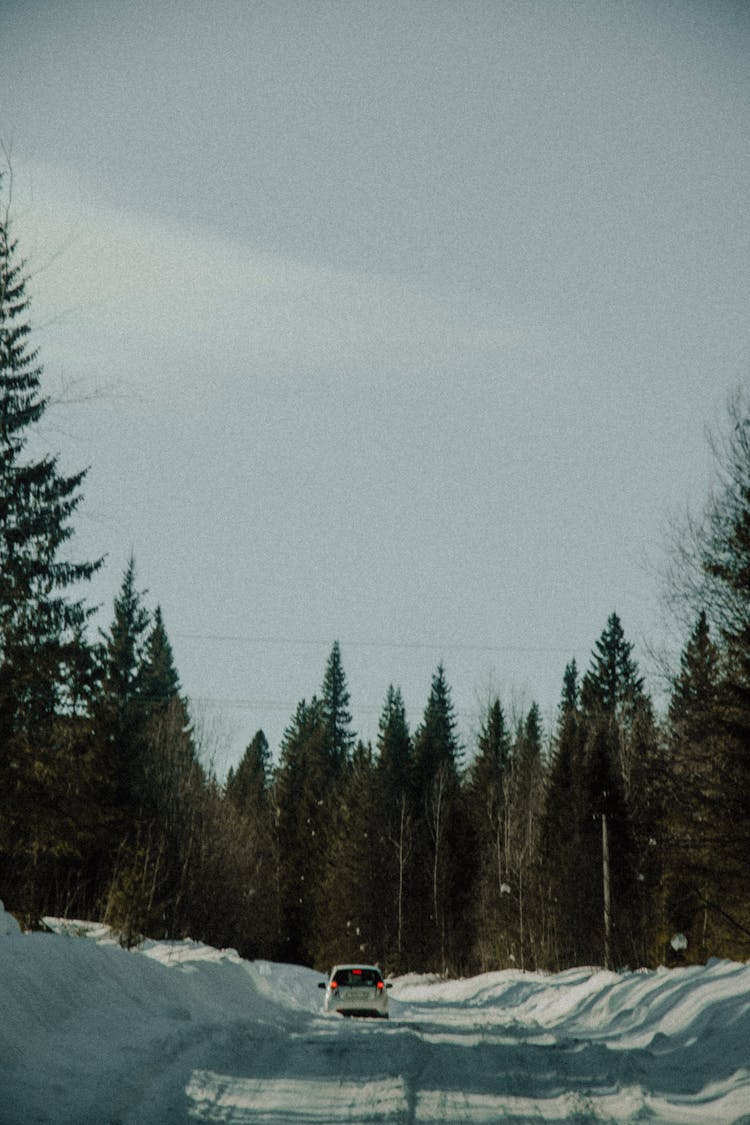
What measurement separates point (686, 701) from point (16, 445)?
655 inches

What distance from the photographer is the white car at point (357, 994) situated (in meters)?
23.2

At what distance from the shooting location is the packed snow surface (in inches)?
344

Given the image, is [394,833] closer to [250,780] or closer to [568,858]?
[568,858]

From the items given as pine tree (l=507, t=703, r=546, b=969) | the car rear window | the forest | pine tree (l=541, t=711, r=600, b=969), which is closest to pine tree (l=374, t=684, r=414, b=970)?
the forest

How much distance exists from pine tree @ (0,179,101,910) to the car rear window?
760 cm

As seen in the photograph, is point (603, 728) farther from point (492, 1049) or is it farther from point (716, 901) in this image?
point (492, 1049)

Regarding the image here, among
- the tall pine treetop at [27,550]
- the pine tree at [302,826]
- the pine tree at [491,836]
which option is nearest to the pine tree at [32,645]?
the tall pine treetop at [27,550]

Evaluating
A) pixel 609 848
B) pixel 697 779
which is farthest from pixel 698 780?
pixel 609 848

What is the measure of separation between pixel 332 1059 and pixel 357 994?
12.1 metres

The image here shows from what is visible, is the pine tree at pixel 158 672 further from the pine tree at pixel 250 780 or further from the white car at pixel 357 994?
the white car at pixel 357 994

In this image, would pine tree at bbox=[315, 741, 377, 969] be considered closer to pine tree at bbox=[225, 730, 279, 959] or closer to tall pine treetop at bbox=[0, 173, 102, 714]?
pine tree at bbox=[225, 730, 279, 959]

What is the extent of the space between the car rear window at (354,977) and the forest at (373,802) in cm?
537

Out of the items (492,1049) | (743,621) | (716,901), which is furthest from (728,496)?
(492,1049)

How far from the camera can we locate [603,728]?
6531 centimetres
